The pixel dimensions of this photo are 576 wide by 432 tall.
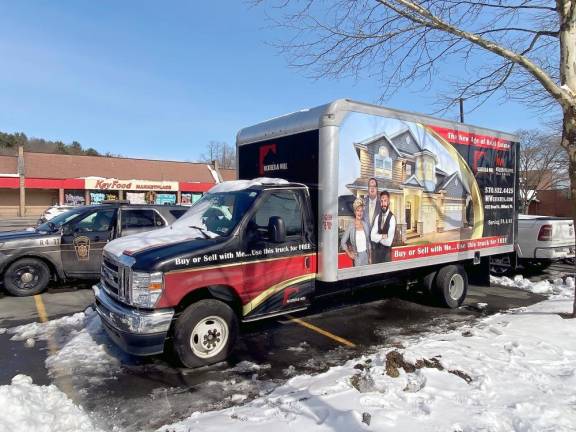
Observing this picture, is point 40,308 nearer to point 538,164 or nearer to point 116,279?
point 116,279

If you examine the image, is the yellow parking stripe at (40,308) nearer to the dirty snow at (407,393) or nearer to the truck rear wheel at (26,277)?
the truck rear wheel at (26,277)

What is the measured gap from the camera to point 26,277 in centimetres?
850

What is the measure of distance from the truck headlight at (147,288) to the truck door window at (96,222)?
5.09m

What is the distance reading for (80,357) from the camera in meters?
5.21

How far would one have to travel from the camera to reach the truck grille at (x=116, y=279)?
15.4ft

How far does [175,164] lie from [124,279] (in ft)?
158

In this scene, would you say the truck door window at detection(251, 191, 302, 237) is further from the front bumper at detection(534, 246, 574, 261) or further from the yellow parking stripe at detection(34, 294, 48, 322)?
the front bumper at detection(534, 246, 574, 261)

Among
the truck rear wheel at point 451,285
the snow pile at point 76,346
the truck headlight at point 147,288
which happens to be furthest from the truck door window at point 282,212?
the truck rear wheel at point 451,285

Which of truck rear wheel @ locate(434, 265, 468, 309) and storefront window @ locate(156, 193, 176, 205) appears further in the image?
storefront window @ locate(156, 193, 176, 205)

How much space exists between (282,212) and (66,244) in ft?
18.0

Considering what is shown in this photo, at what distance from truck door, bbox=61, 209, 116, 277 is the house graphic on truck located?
230 inches

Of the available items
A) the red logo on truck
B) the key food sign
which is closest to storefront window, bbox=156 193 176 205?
the key food sign

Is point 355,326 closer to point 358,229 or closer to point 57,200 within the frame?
point 358,229

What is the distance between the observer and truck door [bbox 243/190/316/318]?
5.23 m
